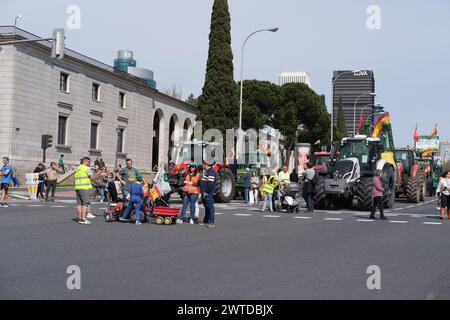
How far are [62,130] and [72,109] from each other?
1770 mm

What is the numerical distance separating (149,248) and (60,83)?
32.1m

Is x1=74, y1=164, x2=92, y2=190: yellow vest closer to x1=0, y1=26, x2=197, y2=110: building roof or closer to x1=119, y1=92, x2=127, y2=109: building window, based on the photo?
x1=0, y1=26, x2=197, y2=110: building roof

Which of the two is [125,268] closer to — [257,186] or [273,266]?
[273,266]

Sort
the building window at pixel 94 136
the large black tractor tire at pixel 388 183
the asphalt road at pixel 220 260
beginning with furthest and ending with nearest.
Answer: the building window at pixel 94 136 → the large black tractor tire at pixel 388 183 → the asphalt road at pixel 220 260

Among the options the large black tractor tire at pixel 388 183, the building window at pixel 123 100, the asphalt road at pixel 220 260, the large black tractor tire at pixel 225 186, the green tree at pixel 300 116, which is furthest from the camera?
the green tree at pixel 300 116

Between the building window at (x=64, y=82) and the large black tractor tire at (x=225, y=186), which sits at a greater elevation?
the building window at (x=64, y=82)

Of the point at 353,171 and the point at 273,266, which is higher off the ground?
the point at 353,171

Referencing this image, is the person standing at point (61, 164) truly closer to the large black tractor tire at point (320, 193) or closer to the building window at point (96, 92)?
the building window at point (96, 92)

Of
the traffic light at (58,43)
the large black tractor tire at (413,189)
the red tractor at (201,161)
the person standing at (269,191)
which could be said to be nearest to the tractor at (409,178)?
the large black tractor tire at (413,189)

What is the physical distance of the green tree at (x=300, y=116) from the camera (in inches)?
2406

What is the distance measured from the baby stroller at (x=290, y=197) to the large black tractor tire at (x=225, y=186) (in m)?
3.72

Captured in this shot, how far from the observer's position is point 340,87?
112m

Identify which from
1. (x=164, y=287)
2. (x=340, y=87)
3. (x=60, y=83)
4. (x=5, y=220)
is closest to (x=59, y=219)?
(x=5, y=220)
